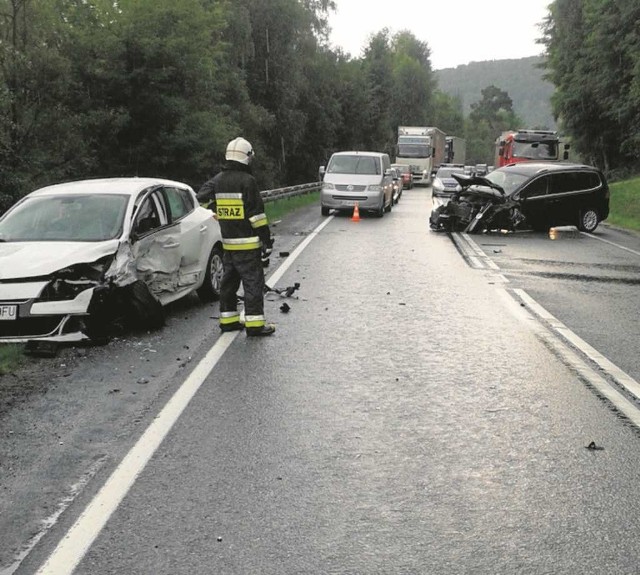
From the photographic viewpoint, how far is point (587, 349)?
763 centimetres

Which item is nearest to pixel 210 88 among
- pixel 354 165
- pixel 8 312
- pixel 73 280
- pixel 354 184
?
pixel 354 165

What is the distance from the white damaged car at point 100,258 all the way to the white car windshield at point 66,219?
0.01 meters

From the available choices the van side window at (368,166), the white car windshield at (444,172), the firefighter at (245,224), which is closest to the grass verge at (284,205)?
the van side window at (368,166)

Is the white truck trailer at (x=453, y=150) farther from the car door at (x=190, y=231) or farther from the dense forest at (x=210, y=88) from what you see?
the car door at (x=190, y=231)

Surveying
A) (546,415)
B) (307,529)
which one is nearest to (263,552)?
(307,529)

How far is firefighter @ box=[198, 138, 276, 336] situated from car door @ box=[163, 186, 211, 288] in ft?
3.89

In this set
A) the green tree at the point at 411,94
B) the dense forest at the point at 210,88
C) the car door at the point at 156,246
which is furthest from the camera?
the green tree at the point at 411,94

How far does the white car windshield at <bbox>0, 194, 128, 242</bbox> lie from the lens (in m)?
8.27

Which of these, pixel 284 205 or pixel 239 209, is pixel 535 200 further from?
pixel 239 209

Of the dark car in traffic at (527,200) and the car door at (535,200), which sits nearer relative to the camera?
the dark car in traffic at (527,200)

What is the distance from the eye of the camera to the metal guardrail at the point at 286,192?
91.9 ft

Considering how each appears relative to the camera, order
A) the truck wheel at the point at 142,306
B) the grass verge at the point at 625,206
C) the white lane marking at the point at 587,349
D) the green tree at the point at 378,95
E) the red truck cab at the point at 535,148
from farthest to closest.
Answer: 1. the green tree at the point at 378,95
2. the red truck cab at the point at 535,148
3. the grass verge at the point at 625,206
4. the truck wheel at the point at 142,306
5. the white lane marking at the point at 587,349

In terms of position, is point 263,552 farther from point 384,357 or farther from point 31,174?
point 31,174

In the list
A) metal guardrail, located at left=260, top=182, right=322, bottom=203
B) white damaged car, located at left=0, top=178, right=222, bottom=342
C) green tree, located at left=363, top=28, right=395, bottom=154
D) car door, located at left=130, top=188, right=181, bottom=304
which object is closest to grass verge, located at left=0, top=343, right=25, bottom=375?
white damaged car, located at left=0, top=178, right=222, bottom=342
